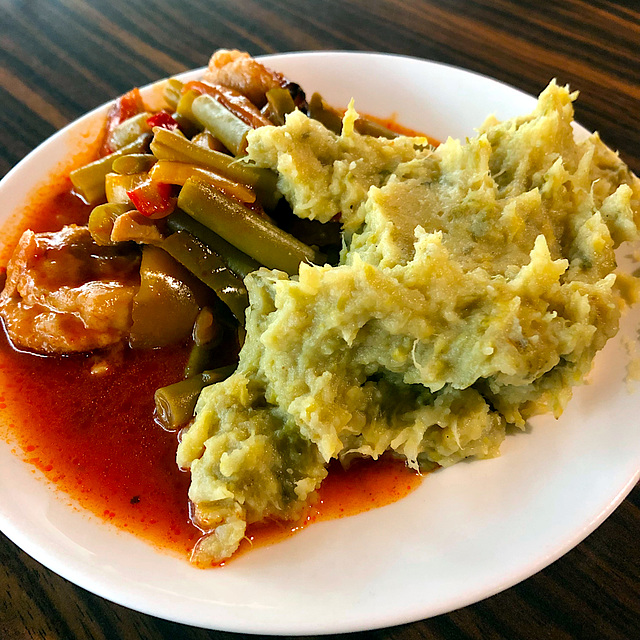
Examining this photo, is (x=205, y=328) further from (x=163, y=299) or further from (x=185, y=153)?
(x=185, y=153)

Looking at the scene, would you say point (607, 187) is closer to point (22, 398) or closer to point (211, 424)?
point (211, 424)

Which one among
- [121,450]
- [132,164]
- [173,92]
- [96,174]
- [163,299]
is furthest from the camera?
[173,92]

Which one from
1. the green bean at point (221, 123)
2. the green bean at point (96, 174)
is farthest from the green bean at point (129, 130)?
the green bean at point (221, 123)

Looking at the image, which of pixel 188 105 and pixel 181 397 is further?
pixel 188 105

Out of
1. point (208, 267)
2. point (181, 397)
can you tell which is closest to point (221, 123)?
point (208, 267)

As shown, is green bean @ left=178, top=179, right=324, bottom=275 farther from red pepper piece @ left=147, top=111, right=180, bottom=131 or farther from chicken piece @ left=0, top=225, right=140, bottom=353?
red pepper piece @ left=147, top=111, right=180, bottom=131

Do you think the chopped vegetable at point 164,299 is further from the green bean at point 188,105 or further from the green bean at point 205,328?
the green bean at point 188,105
